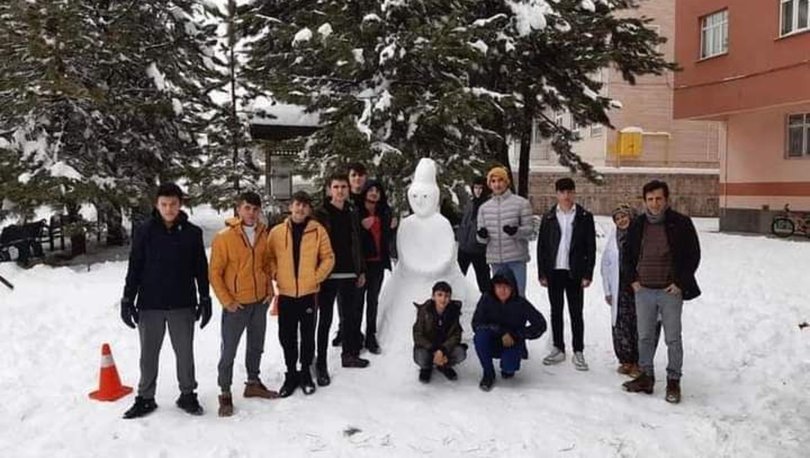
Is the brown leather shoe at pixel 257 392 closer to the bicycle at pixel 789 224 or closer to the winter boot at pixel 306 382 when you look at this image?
the winter boot at pixel 306 382

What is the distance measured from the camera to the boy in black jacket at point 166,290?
549cm

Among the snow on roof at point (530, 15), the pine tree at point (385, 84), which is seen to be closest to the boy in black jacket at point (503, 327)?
the pine tree at point (385, 84)

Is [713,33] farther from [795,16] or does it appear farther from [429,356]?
[429,356]

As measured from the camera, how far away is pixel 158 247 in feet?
18.0

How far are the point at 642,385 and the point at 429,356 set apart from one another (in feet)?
6.24

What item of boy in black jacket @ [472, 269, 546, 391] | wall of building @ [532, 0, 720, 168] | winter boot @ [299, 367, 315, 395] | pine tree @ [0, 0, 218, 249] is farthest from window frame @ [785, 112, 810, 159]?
winter boot @ [299, 367, 315, 395]

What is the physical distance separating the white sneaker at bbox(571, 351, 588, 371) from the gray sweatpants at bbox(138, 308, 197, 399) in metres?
3.65

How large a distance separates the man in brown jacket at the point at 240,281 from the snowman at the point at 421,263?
146 centimetres

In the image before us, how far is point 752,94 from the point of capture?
18469mm

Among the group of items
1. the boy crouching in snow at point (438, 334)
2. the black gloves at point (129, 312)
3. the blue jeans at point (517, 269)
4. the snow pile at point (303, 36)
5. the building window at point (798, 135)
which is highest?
the snow pile at point (303, 36)

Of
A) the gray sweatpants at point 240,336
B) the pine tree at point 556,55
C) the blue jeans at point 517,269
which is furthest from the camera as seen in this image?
the pine tree at point 556,55

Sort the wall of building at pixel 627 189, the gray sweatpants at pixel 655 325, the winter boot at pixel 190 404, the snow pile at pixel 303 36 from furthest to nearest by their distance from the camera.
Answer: the wall of building at pixel 627 189 < the snow pile at pixel 303 36 < the gray sweatpants at pixel 655 325 < the winter boot at pixel 190 404

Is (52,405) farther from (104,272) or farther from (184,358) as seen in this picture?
(104,272)

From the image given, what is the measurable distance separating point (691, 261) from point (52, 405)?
218 inches
